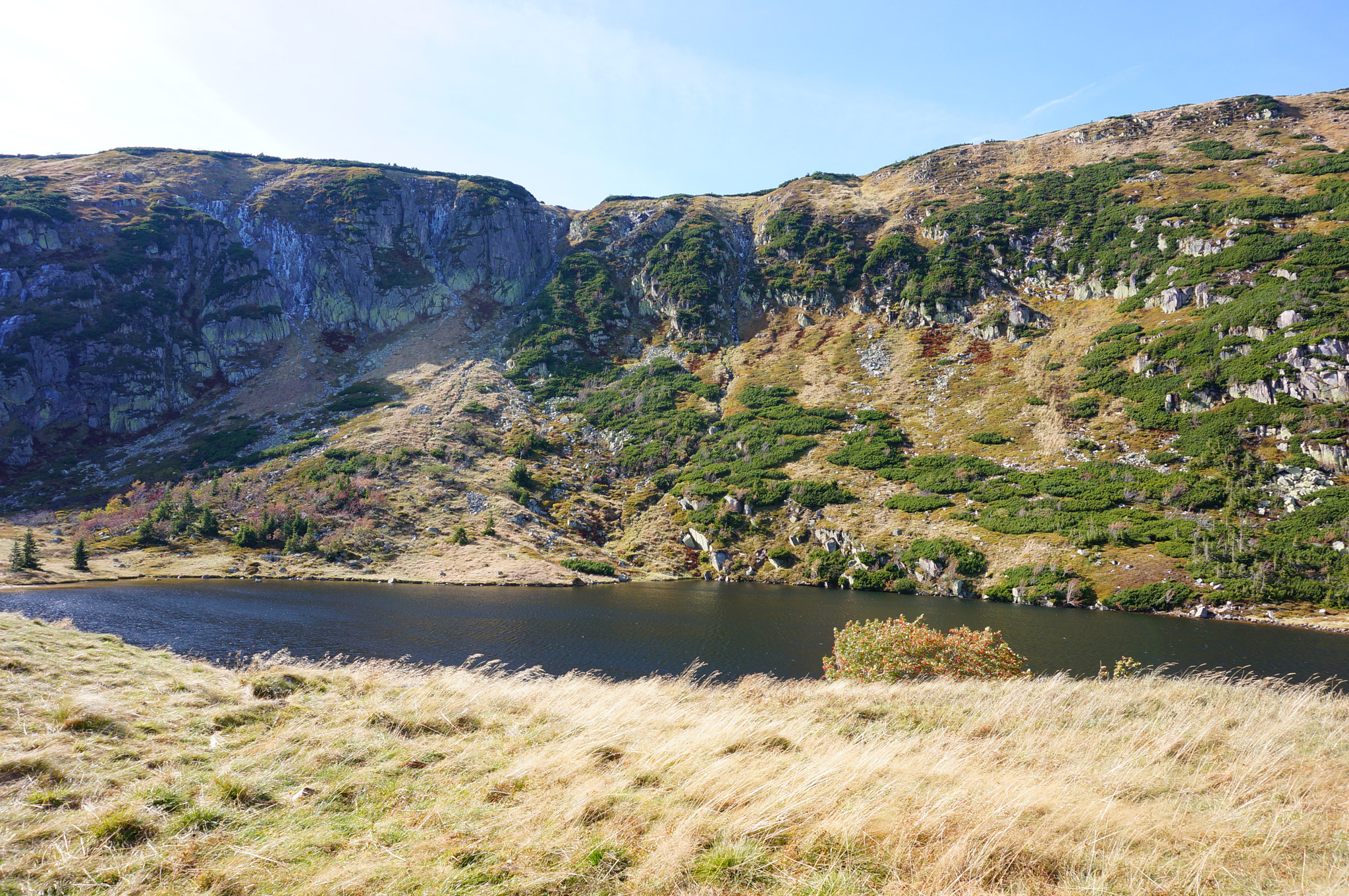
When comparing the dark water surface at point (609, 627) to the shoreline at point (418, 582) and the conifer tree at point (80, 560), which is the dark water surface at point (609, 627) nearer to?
the shoreline at point (418, 582)

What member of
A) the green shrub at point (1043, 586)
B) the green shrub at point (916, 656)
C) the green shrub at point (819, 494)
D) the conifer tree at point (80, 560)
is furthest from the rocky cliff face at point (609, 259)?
the green shrub at point (916, 656)

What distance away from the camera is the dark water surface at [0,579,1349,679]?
89.9ft

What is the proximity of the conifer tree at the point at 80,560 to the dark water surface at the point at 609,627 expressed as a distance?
6.43 meters

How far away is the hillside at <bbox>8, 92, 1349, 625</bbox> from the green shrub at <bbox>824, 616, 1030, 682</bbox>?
98.8 feet

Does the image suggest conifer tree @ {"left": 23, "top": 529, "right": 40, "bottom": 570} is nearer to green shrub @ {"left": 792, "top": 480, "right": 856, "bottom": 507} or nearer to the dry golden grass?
the dry golden grass

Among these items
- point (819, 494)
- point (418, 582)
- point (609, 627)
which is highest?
point (819, 494)

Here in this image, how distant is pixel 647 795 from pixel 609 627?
96.9 feet

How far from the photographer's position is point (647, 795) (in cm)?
611

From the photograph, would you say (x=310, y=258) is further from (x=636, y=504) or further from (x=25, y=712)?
(x=25, y=712)

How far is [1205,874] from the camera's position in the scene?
441 centimetres

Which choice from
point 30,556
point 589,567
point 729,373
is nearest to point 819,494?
point 589,567

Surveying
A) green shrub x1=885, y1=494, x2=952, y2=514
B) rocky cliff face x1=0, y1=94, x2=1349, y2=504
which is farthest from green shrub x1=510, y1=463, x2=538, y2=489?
green shrub x1=885, y1=494, x2=952, y2=514

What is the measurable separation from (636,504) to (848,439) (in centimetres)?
A: 2847

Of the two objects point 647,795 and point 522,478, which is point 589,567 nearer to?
point 522,478
